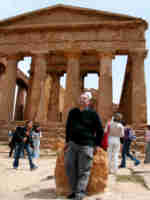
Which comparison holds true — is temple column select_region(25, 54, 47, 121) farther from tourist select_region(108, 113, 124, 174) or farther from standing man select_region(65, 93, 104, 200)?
standing man select_region(65, 93, 104, 200)

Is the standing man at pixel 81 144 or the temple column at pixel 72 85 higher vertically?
the temple column at pixel 72 85

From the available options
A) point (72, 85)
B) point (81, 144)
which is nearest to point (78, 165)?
point (81, 144)

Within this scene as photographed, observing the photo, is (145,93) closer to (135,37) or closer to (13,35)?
(135,37)

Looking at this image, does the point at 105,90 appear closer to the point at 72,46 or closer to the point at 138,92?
the point at 138,92

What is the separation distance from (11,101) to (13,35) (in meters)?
6.25

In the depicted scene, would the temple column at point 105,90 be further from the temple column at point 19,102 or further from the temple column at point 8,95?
the temple column at point 19,102

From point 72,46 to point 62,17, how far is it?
297 centimetres

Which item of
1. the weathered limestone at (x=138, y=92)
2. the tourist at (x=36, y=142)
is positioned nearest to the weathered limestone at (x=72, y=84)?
the weathered limestone at (x=138, y=92)

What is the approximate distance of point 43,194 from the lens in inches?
165

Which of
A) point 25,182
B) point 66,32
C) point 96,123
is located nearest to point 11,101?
point 66,32

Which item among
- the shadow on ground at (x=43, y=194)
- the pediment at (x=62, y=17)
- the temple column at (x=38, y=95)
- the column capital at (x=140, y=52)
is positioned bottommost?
the shadow on ground at (x=43, y=194)

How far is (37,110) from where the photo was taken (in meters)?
19.9

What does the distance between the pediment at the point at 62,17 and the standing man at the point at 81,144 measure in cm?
1785

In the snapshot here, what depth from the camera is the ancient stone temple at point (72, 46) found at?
19344mm
